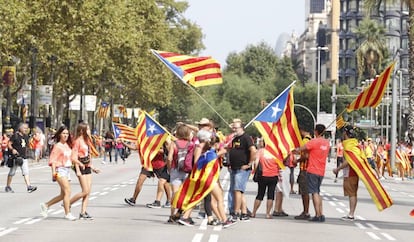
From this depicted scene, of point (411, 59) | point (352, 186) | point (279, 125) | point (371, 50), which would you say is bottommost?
point (352, 186)

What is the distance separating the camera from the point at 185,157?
746 inches

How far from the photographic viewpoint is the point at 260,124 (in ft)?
67.1

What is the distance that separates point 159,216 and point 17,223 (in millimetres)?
3182

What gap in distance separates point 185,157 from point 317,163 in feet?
8.13

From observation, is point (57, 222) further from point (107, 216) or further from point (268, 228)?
point (268, 228)

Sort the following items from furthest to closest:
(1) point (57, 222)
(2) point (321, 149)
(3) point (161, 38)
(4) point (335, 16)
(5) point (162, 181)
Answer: (4) point (335, 16)
(3) point (161, 38)
(5) point (162, 181)
(2) point (321, 149)
(1) point (57, 222)

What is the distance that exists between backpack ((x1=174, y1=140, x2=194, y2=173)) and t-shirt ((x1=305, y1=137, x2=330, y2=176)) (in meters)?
2.31

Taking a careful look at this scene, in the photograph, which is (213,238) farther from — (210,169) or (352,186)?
(352,186)

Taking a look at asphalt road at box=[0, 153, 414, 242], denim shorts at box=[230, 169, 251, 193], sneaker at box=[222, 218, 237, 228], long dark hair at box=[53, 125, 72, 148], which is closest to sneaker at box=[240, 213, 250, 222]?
asphalt road at box=[0, 153, 414, 242]

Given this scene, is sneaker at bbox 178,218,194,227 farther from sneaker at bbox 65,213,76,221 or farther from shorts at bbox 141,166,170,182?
shorts at bbox 141,166,170,182

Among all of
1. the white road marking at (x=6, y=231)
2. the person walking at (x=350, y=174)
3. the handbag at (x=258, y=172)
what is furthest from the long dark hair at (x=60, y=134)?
the person walking at (x=350, y=174)

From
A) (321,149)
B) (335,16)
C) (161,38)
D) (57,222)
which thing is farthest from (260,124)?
(335,16)

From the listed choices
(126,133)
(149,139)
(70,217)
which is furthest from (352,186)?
(126,133)

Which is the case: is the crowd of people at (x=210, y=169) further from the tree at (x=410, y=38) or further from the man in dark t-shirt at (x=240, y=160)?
the tree at (x=410, y=38)
